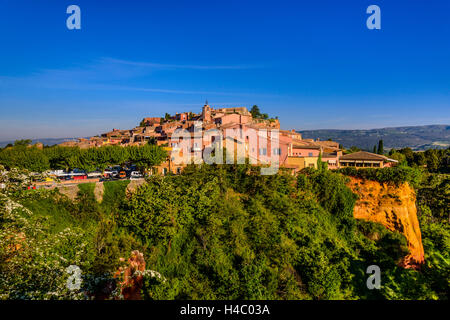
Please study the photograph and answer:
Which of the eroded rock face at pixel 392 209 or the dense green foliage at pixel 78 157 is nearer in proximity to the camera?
the eroded rock face at pixel 392 209

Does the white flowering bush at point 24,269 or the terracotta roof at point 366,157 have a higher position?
the terracotta roof at point 366,157

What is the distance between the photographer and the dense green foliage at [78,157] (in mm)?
25875

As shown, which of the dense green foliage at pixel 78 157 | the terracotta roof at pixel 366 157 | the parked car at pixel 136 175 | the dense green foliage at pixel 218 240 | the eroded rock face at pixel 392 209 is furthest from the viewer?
the terracotta roof at pixel 366 157

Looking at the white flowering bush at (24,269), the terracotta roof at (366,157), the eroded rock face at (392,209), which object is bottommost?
the eroded rock face at (392,209)

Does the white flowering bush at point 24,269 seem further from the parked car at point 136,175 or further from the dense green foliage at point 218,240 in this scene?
the parked car at point 136,175

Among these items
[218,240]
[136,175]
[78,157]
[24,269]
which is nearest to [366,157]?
[218,240]

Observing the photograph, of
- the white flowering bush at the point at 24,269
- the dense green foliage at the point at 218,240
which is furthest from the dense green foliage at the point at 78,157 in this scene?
the white flowering bush at the point at 24,269

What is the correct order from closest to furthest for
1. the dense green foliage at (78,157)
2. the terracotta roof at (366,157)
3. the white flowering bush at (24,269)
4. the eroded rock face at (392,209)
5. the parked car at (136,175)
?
the white flowering bush at (24,269) → the eroded rock face at (392,209) → the dense green foliage at (78,157) → the parked car at (136,175) → the terracotta roof at (366,157)

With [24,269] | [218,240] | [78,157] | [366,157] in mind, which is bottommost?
[218,240]

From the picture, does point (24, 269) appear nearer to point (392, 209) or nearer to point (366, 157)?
point (392, 209)

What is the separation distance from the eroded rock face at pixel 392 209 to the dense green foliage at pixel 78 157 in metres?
24.6

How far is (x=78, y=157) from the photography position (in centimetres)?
2825

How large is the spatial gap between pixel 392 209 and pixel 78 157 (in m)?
36.0
